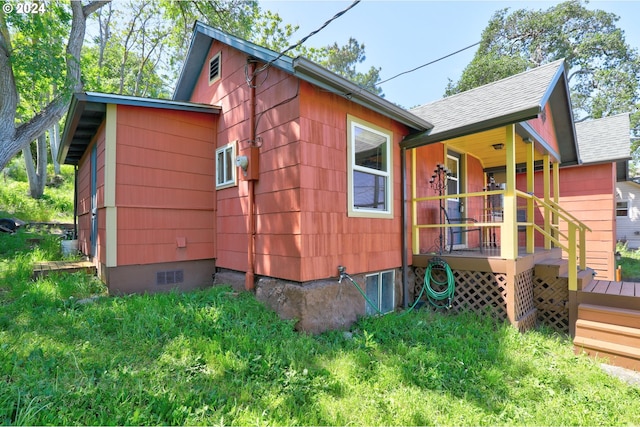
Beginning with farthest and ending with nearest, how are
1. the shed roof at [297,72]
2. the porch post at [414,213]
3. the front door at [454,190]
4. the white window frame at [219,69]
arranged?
the front door at [454,190] → the white window frame at [219,69] → the porch post at [414,213] → the shed roof at [297,72]

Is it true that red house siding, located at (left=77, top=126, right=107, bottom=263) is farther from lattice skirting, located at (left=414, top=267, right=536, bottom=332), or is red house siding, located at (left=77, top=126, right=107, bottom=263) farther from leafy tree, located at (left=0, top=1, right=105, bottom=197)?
lattice skirting, located at (left=414, top=267, right=536, bottom=332)

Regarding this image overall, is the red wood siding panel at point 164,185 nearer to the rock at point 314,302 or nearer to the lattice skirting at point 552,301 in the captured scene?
the rock at point 314,302

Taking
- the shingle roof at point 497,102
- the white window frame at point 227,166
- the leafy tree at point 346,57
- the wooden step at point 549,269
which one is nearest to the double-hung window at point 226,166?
the white window frame at point 227,166

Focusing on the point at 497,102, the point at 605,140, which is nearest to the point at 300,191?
the point at 497,102

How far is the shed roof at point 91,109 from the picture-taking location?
4641 mm

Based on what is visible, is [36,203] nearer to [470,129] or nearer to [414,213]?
[414,213]

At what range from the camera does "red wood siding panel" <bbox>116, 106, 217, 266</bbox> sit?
487cm

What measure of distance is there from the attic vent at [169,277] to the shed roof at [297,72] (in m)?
3.77

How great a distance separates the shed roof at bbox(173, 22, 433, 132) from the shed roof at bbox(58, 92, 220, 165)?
4.34 ft

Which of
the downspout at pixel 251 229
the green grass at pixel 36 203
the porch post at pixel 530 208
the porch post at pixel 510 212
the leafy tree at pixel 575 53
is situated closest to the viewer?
the porch post at pixel 510 212

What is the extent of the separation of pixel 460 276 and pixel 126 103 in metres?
6.06

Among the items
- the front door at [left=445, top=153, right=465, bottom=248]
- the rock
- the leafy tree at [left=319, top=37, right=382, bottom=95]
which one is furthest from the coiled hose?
the leafy tree at [left=319, top=37, right=382, bottom=95]

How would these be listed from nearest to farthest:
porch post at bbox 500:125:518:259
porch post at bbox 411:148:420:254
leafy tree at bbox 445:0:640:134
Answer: porch post at bbox 500:125:518:259 → porch post at bbox 411:148:420:254 → leafy tree at bbox 445:0:640:134

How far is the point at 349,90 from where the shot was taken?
4.20m
